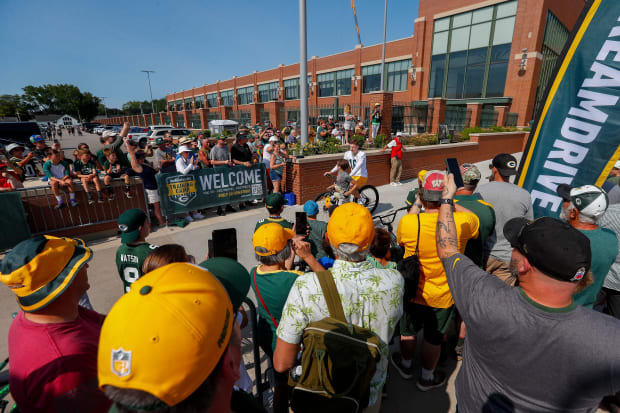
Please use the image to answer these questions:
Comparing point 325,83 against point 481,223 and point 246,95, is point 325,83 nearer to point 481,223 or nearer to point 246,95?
point 246,95

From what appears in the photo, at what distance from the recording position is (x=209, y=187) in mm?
7938

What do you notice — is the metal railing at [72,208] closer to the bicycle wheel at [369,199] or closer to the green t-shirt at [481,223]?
the bicycle wheel at [369,199]

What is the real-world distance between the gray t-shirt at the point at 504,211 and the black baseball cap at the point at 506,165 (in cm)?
22

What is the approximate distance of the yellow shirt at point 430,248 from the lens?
254cm

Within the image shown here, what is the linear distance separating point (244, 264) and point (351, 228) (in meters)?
4.09

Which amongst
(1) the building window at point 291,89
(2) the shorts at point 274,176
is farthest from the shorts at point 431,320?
(1) the building window at point 291,89

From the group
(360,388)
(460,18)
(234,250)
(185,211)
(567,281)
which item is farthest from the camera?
(460,18)

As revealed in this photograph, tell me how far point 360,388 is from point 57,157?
793 centimetres

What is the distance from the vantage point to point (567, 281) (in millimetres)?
1289

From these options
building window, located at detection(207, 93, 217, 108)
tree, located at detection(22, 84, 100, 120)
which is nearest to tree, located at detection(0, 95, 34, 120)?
tree, located at detection(22, 84, 100, 120)

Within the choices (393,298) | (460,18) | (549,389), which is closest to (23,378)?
(393,298)

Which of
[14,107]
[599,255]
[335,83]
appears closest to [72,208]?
[599,255]

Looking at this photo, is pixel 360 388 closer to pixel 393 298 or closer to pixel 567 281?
pixel 393 298

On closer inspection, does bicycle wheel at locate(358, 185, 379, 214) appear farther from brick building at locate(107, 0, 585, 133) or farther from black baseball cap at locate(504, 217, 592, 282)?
brick building at locate(107, 0, 585, 133)
